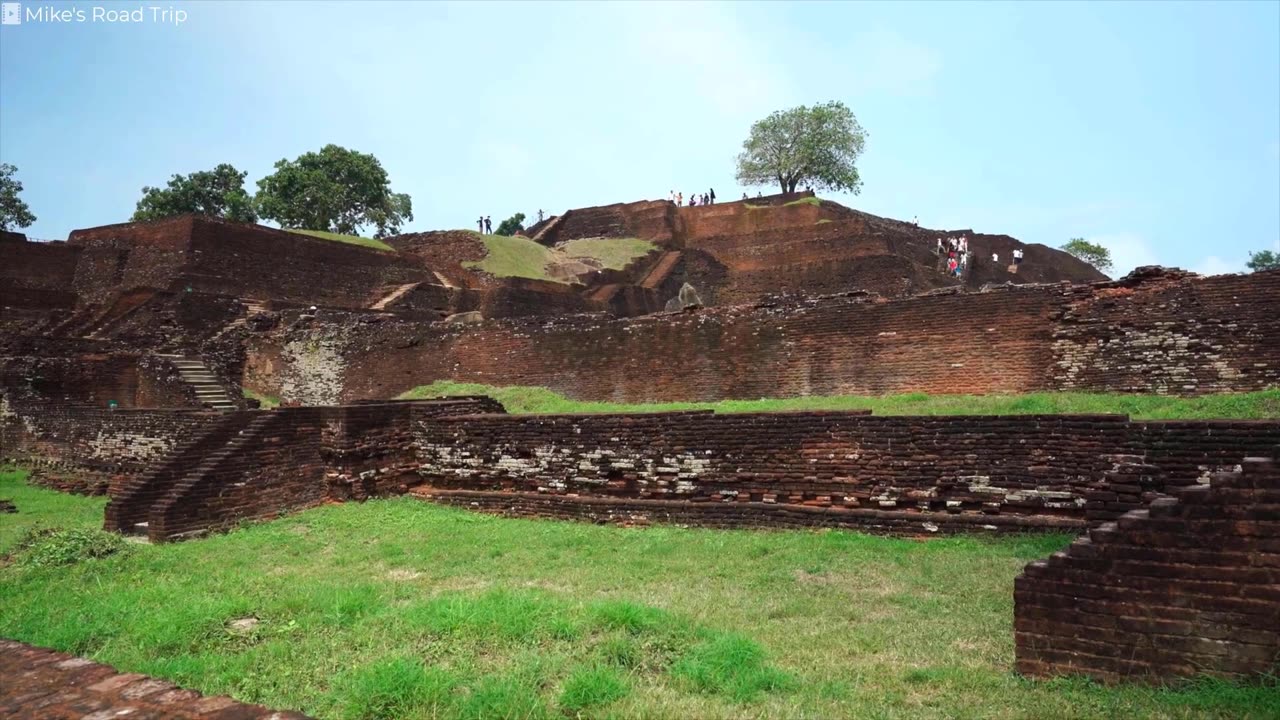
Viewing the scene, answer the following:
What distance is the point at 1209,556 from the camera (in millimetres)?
3406

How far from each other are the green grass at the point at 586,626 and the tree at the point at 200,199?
37182 millimetres

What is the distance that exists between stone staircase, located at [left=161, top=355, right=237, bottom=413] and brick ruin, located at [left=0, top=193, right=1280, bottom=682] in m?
0.08

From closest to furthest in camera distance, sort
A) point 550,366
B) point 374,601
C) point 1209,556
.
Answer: point 1209,556, point 374,601, point 550,366

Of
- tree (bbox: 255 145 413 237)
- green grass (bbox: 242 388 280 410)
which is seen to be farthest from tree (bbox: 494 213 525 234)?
green grass (bbox: 242 388 280 410)

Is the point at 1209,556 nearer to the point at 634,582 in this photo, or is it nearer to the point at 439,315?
the point at 634,582

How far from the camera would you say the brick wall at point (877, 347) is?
9859 millimetres

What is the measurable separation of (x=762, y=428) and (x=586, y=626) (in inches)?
153

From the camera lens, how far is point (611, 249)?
Answer: 32.6 meters

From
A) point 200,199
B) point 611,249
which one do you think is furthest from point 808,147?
point 200,199

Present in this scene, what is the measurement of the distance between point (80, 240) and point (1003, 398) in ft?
96.7

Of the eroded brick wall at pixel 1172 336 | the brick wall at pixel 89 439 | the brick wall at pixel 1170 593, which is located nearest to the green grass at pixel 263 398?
the brick wall at pixel 89 439

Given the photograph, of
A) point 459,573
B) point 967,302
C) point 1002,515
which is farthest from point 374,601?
point 967,302

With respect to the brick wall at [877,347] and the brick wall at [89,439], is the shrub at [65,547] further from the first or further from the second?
the brick wall at [877,347]

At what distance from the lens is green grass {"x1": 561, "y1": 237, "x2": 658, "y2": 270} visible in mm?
31131
